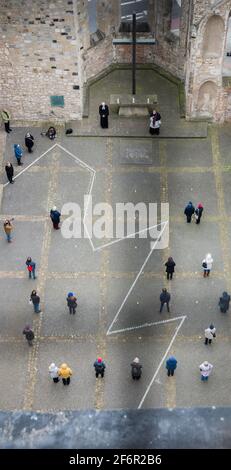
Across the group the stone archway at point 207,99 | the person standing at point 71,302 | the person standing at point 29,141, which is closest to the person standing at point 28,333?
the person standing at point 71,302

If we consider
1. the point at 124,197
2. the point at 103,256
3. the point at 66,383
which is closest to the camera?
the point at 66,383

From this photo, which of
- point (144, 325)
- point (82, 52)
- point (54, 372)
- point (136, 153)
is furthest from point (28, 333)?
point (82, 52)

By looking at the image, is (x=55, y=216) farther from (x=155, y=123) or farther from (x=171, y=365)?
(x=171, y=365)

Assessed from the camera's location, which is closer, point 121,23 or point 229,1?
point 229,1
